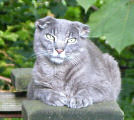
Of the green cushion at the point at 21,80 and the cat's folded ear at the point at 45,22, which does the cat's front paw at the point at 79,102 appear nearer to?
the cat's folded ear at the point at 45,22

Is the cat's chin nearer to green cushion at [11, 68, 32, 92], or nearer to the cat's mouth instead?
the cat's mouth

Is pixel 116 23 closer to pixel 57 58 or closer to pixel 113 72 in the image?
pixel 57 58

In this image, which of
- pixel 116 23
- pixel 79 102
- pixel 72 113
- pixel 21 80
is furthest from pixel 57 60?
pixel 116 23

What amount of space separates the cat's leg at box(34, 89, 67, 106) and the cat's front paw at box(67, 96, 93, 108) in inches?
2.6

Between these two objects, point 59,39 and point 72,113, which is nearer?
point 72,113

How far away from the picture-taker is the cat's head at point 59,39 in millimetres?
2584

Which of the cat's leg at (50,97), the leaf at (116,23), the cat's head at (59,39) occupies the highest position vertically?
the leaf at (116,23)

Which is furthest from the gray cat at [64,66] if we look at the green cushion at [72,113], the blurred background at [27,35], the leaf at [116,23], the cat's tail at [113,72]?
the leaf at [116,23]

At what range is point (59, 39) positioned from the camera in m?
2.60

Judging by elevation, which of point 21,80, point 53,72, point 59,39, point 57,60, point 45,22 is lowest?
point 21,80

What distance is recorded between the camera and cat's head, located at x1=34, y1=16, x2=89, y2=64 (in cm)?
258

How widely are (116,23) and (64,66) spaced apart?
1.66 m

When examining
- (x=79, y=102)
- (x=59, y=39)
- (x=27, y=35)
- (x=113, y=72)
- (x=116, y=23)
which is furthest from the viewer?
(x=27, y=35)

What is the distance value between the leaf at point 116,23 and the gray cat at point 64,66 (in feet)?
4.35
